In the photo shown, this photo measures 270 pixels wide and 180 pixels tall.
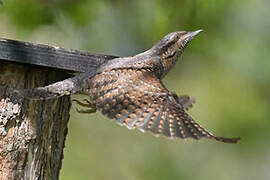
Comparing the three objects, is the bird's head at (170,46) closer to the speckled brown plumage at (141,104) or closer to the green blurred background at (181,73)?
the speckled brown plumage at (141,104)

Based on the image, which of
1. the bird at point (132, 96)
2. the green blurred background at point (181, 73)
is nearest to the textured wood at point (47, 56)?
the bird at point (132, 96)

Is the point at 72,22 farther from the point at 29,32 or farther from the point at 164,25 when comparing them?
the point at 164,25

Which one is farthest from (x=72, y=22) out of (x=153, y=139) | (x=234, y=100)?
(x=153, y=139)

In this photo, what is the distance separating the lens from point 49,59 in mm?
3869

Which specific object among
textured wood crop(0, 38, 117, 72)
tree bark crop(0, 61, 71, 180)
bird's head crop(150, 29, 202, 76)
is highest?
bird's head crop(150, 29, 202, 76)

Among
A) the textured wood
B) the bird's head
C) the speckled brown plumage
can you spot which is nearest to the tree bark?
the textured wood

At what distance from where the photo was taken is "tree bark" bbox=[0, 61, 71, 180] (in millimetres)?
3921

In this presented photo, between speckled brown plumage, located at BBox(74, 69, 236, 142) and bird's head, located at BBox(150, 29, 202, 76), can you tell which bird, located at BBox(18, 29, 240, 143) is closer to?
speckled brown plumage, located at BBox(74, 69, 236, 142)

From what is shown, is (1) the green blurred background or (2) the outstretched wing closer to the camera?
(2) the outstretched wing

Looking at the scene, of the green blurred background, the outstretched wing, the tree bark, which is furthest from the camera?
the green blurred background

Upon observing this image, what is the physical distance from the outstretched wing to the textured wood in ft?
0.55

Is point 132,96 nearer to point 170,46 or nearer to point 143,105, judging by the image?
point 143,105

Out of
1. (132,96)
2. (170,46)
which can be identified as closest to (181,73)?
(170,46)

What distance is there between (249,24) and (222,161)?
2393 millimetres
